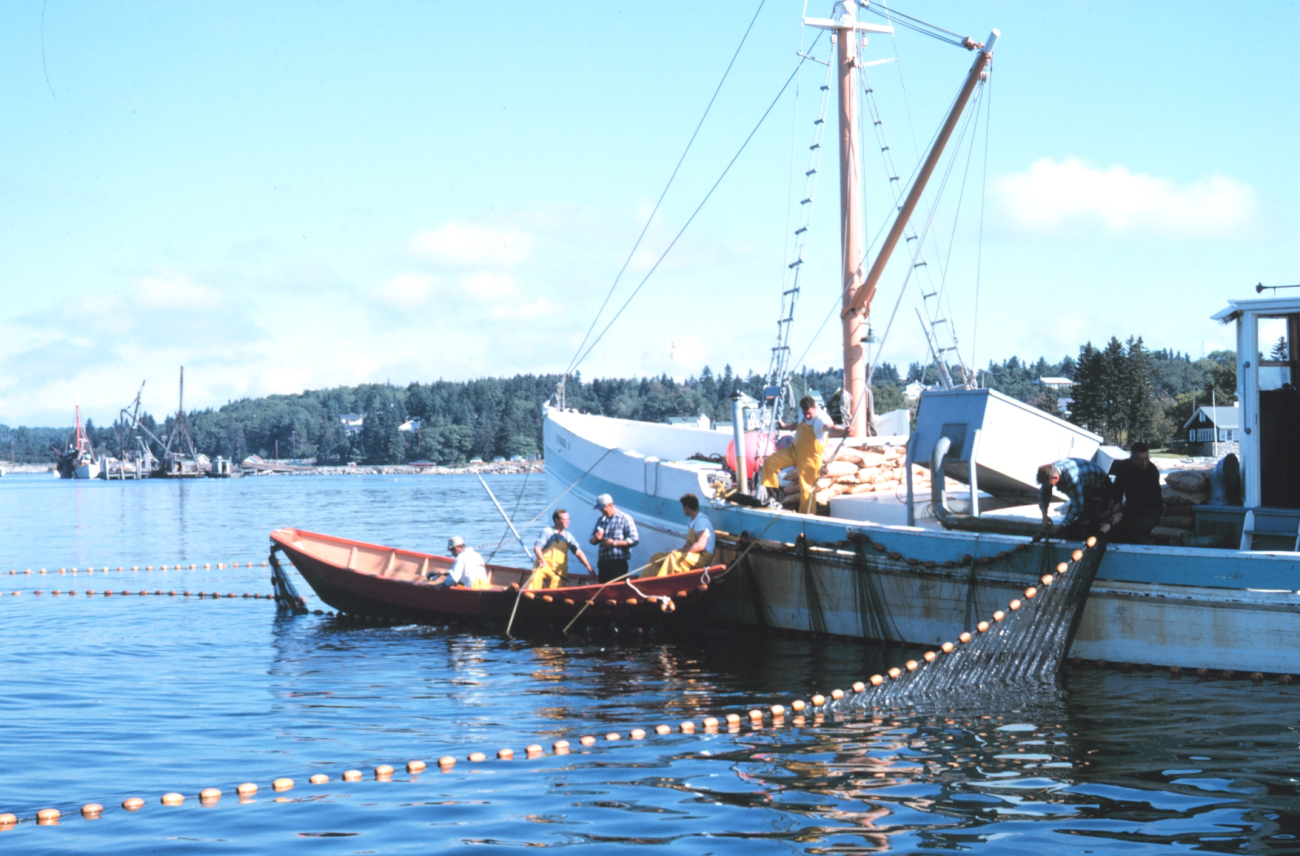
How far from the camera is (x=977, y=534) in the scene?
44.3 feet

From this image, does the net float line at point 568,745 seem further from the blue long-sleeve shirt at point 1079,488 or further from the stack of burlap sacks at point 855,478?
the stack of burlap sacks at point 855,478

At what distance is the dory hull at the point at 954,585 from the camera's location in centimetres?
1164

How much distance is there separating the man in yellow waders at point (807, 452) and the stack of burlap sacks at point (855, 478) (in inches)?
11.4

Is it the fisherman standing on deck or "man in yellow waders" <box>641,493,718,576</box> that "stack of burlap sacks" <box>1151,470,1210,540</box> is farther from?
"man in yellow waders" <box>641,493,718,576</box>

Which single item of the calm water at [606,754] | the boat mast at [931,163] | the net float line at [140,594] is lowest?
the net float line at [140,594]

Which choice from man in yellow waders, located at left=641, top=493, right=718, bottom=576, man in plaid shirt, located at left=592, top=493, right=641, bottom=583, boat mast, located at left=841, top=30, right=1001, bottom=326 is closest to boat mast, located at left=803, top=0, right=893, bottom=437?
boat mast, located at left=841, top=30, right=1001, bottom=326

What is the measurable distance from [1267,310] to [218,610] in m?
18.7

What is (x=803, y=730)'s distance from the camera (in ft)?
34.9

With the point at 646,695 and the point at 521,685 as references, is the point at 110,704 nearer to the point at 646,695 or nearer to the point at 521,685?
the point at 521,685

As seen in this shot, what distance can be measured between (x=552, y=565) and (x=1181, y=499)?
344 inches

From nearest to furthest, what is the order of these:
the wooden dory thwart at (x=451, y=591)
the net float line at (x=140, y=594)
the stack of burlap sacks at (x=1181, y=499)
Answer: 1. the stack of burlap sacks at (x=1181, y=499)
2. the wooden dory thwart at (x=451, y=591)
3. the net float line at (x=140, y=594)

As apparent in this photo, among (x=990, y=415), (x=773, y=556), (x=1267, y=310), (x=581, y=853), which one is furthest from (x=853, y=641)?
(x=581, y=853)

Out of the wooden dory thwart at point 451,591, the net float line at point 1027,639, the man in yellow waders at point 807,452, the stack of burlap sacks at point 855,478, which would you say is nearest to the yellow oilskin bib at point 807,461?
the man in yellow waders at point 807,452

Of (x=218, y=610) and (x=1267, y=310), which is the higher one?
(x=1267, y=310)
